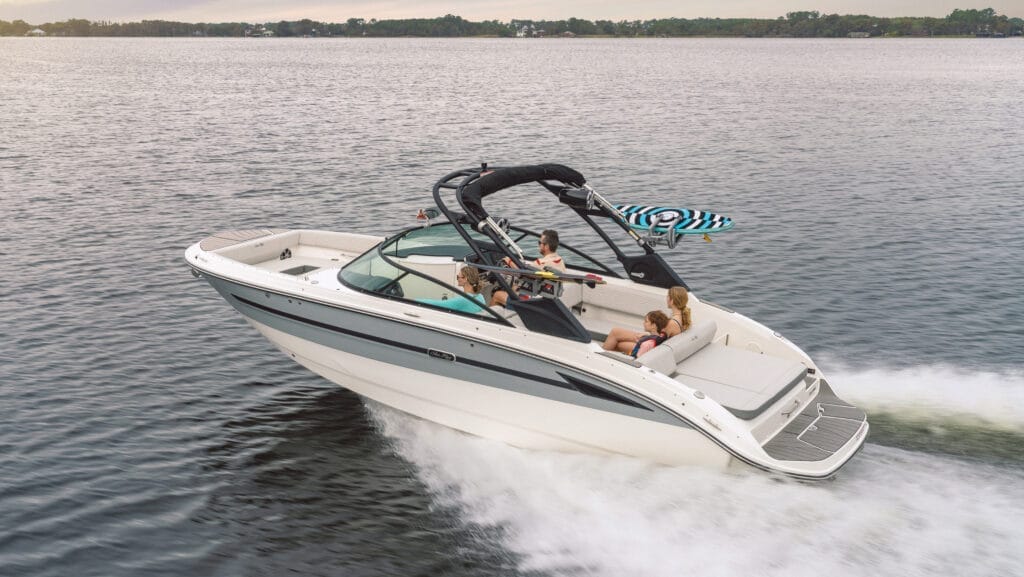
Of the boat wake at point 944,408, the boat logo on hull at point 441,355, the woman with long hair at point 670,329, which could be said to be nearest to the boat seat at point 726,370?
the woman with long hair at point 670,329

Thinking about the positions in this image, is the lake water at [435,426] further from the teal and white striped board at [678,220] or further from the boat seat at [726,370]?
the teal and white striped board at [678,220]

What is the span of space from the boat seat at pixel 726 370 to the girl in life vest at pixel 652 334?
3.0 inches

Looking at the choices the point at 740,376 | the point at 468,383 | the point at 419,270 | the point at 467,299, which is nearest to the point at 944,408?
the point at 740,376

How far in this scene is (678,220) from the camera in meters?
9.86

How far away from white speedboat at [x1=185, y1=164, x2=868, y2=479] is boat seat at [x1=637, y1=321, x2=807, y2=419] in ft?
0.07

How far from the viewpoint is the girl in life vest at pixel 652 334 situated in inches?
358

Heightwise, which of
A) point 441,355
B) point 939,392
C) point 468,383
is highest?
point 441,355

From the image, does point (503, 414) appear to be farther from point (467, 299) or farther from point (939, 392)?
point (939, 392)

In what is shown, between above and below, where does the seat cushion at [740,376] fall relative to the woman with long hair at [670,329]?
below

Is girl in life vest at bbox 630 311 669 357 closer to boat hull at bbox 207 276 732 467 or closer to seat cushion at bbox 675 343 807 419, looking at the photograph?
seat cushion at bbox 675 343 807 419

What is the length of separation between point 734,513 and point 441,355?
337 centimetres

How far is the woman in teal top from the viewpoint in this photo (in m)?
9.39

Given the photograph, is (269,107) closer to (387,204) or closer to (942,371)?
(387,204)

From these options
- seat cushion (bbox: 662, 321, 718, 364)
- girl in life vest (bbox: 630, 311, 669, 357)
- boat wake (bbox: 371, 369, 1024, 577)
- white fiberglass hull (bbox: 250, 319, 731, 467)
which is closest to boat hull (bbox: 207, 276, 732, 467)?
white fiberglass hull (bbox: 250, 319, 731, 467)
